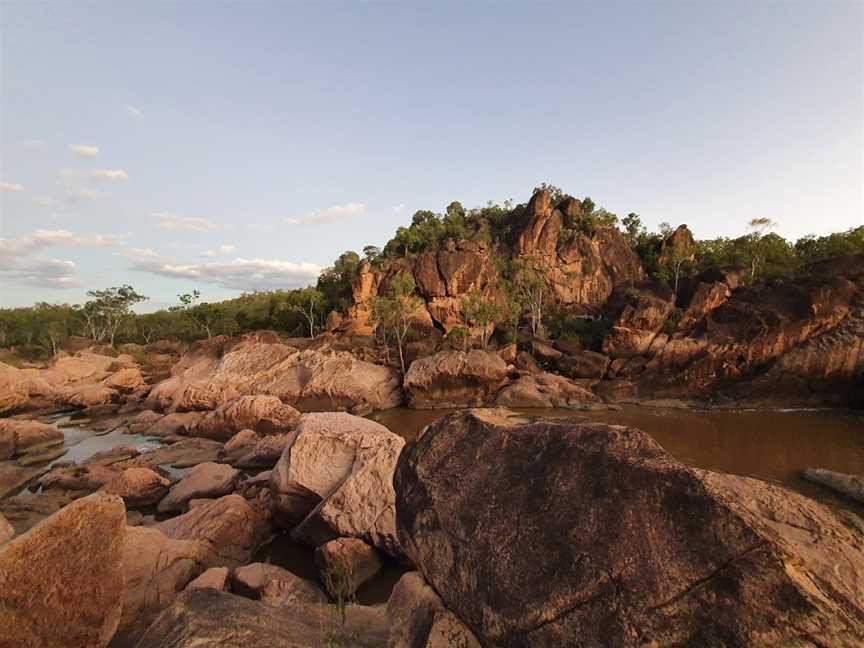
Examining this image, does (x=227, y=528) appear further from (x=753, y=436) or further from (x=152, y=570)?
(x=753, y=436)

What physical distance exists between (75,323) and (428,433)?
78579 millimetres

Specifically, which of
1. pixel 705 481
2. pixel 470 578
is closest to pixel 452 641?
pixel 470 578

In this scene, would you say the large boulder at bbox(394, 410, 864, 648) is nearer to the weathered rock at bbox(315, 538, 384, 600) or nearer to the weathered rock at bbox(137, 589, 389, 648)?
the weathered rock at bbox(137, 589, 389, 648)

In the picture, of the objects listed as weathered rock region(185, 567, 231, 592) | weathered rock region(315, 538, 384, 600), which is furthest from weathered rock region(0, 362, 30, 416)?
weathered rock region(315, 538, 384, 600)

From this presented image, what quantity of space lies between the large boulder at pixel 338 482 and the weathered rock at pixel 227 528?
530 mm

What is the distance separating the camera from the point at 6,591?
4.28 m

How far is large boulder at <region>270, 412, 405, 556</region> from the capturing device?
26.3 feet

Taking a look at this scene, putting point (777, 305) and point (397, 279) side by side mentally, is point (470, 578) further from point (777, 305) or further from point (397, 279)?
point (397, 279)

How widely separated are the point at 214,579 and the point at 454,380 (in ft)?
71.0

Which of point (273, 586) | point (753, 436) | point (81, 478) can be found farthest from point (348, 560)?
point (753, 436)

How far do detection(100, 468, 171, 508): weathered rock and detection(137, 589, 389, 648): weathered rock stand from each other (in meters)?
9.41

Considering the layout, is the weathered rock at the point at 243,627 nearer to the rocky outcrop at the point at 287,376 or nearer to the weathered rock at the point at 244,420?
the weathered rock at the point at 244,420

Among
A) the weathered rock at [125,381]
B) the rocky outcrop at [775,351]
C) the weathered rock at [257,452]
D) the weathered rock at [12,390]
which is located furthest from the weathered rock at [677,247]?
the weathered rock at [12,390]

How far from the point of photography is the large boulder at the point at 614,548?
2.28m
